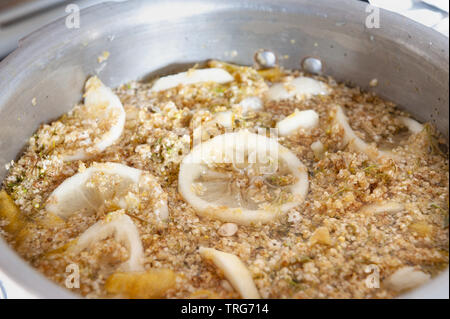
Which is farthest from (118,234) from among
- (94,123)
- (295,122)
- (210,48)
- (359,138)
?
(210,48)

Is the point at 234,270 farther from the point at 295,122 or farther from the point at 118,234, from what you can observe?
the point at 295,122

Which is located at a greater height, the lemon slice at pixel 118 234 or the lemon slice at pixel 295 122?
the lemon slice at pixel 295 122

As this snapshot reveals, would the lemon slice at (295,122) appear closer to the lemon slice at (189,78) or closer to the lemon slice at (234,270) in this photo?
the lemon slice at (189,78)

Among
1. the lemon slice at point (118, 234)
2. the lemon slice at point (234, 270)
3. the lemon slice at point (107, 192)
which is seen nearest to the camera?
the lemon slice at point (234, 270)

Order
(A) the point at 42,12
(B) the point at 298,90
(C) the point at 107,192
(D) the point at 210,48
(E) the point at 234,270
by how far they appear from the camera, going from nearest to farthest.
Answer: (E) the point at 234,270, (C) the point at 107,192, (B) the point at 298,90, (D) the point at 210,48, (A) the point at 42,12

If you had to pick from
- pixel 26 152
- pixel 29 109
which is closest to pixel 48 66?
pixel 29 109

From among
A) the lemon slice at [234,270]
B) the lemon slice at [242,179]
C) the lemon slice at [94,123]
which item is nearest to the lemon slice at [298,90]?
the lemon slice at [242,179]

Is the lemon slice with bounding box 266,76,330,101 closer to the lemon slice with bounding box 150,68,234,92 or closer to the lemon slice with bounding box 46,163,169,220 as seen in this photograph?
the lemon slice with bounding box 150,68,234,92
